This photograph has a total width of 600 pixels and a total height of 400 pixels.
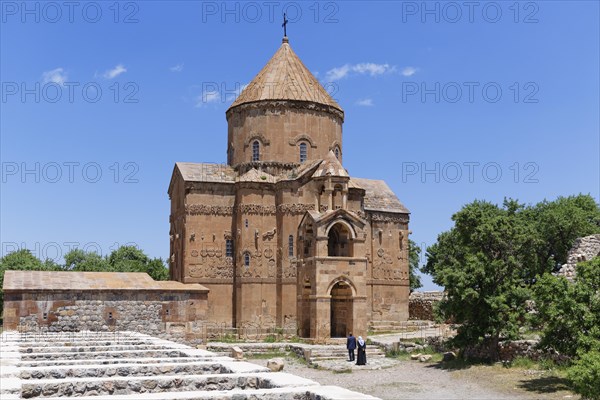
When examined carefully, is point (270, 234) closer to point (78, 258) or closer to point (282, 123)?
point (282, 123)

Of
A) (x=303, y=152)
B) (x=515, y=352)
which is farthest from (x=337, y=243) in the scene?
(x=515, y=352)

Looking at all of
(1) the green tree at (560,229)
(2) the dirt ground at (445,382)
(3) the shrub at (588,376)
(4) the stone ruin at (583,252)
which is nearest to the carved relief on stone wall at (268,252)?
(2) the dirt ground at (445,382)

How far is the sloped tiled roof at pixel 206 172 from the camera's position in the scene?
108ft

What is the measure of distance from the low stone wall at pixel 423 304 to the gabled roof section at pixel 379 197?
7626 mm

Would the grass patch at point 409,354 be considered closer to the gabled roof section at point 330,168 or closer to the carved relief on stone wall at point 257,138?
the gabled roof section at point 330,168

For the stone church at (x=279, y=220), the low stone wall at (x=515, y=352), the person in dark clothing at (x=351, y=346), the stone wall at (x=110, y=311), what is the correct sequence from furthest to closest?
the stone church at (x=279, y=220), the person in dark clothing at (x=351, y=346), the stone wall at (x=110, y=311), the low stone wall at (x=515, y=352)

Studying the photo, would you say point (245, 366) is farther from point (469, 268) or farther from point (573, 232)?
point (573, 232)

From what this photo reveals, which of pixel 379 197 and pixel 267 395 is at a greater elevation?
pixel 379 197

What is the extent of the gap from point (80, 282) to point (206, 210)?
8.04m

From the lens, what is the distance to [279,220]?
108ft

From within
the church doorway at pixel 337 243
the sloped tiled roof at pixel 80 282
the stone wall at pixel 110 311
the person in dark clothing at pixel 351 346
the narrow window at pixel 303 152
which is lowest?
the person in dark clothing at pixel 351 346

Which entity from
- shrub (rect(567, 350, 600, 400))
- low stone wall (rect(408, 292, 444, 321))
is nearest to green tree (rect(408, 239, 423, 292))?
low stone wall (rect(408, 292, 444, 321))

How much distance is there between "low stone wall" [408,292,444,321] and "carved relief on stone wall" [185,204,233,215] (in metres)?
16.0

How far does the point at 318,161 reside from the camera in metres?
32.7
